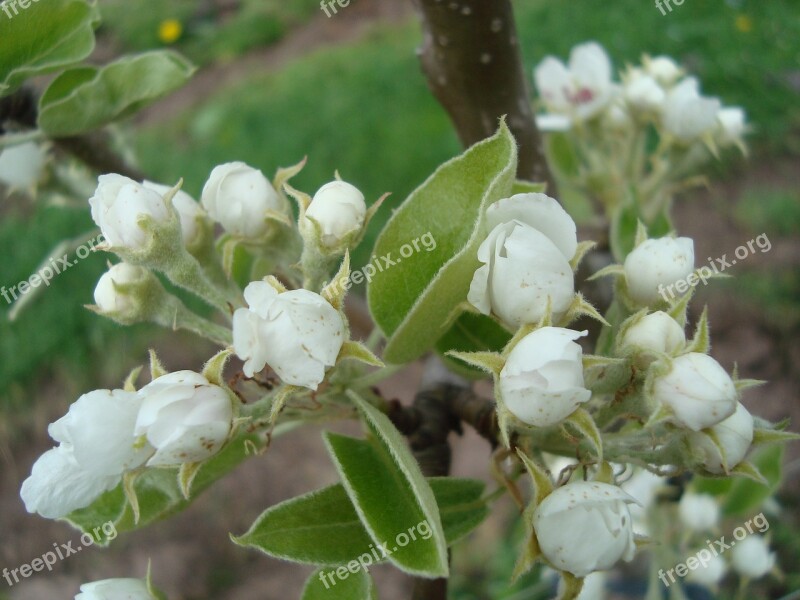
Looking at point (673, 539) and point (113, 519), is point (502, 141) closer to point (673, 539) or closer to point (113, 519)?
point (113, 519)

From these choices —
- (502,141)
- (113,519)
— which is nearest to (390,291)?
(502,141)

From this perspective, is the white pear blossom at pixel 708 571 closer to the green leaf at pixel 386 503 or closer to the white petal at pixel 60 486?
the green leaf at pixel 386 503

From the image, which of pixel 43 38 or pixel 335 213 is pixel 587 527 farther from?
pixel 43 38

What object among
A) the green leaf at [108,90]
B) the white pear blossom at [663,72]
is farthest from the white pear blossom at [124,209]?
the white pear blossom at [663,72]

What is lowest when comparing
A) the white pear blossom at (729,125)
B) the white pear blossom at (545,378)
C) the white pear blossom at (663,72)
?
the white pear blossom at (729,125)

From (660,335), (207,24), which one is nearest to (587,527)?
(660,335)

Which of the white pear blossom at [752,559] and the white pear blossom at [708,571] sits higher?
the white pear blossom at [708,571]
